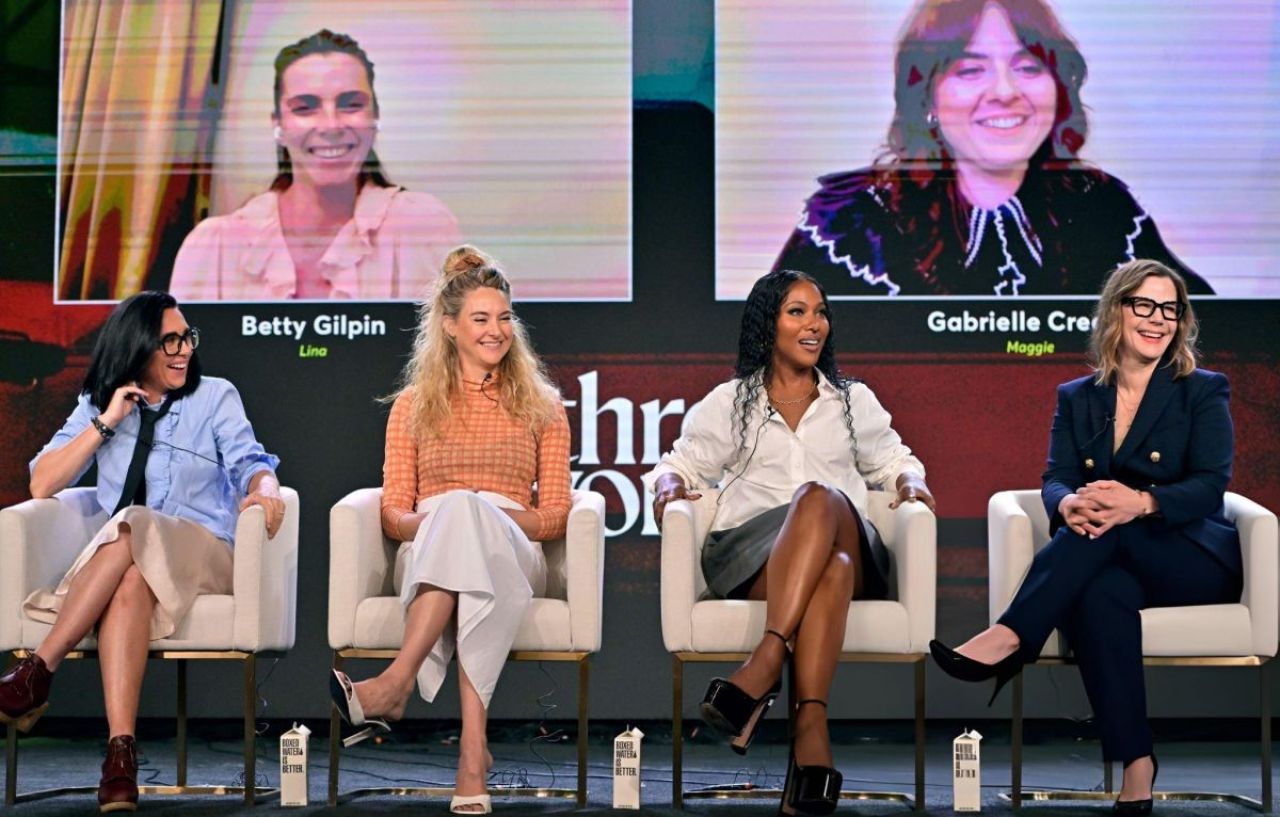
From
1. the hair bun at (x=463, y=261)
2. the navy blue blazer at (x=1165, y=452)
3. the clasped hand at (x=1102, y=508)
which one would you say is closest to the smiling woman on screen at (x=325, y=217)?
the hair bun at (x=463, y=261)

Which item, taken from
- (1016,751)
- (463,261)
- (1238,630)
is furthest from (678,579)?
(1238,630)

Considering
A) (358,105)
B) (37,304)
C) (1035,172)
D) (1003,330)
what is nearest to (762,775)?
(1003,330)

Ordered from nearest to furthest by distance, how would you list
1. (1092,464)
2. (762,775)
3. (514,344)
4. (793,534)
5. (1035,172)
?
(793,534) → (1092,464) → (514,344) → (762,775) → (1035,172)

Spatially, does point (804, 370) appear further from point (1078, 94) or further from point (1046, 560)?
point (1078, 94)

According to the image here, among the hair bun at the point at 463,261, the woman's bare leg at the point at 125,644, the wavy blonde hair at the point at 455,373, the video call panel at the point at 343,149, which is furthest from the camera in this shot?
Answer: the video call panel at the point at 343,149

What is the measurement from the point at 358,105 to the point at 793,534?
255 cm

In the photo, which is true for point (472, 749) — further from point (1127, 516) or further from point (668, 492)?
point (1127, 516)

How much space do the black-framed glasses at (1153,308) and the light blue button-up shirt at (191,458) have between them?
2310 mm

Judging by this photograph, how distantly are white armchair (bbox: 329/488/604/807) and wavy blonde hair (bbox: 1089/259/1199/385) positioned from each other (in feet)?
4.58

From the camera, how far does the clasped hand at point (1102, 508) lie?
3.92 metres

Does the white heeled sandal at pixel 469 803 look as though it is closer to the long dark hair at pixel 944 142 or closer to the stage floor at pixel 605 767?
the stage floor at pixel 605 767

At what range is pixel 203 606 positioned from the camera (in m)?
4.07

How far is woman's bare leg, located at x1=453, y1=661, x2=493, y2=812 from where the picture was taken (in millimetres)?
3760

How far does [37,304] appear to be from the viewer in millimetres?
5590
